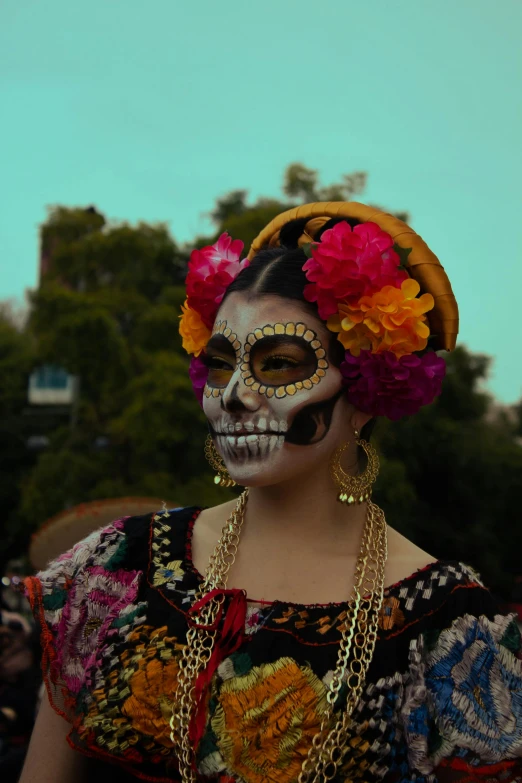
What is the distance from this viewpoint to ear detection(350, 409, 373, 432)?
2598 mm

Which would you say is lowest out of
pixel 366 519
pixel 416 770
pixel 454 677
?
pixel 416 770

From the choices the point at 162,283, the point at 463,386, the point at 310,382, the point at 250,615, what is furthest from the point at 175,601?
the point at 463,386

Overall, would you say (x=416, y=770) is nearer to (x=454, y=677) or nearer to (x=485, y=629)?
(x=454, y=677)

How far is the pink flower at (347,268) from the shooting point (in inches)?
96.3

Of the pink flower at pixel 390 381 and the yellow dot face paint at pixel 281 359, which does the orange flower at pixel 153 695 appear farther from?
the pink flower at pixel 390 381

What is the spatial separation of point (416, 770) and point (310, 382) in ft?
3.62

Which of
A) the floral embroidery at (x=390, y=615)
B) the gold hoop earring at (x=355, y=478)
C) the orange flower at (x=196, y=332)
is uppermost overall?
the orange flower at (x=196, y=332)

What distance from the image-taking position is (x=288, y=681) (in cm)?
230

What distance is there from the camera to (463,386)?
62.6 ft

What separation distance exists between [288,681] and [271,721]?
11cm

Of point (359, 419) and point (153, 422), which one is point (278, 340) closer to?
point (359, 419)

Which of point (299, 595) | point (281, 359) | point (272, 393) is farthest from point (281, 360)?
point (299, 595)

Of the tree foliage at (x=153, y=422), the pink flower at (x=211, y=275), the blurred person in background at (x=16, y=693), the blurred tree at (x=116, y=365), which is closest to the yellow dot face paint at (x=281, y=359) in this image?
the pink flower at (x=211, y=275)

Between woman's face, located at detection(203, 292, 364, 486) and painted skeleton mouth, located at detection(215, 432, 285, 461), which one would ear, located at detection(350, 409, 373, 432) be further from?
painted skeleton mouth, located at detection(215, 432, 285, 461)
